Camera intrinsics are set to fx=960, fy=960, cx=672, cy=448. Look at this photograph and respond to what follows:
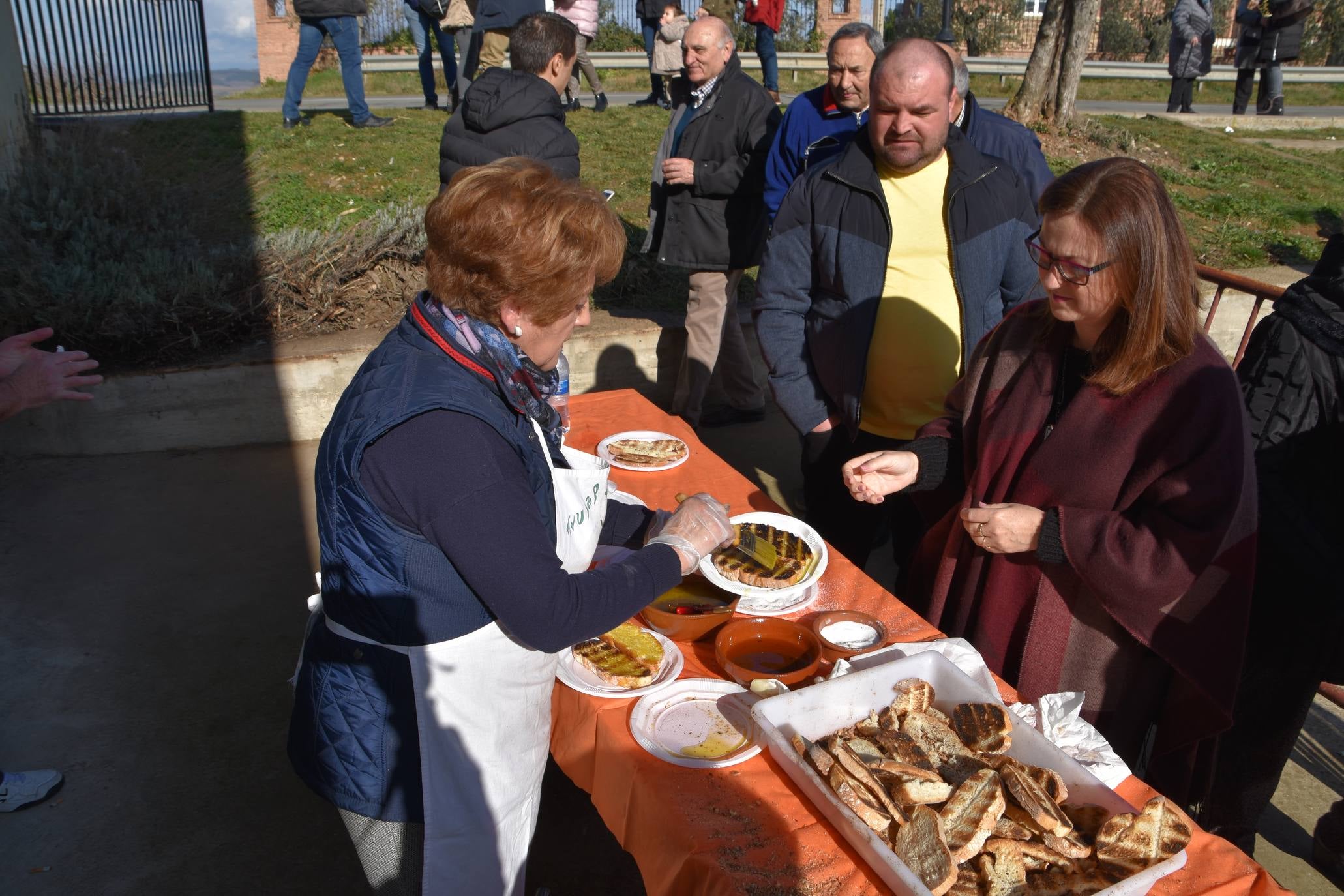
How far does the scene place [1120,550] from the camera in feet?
7.11

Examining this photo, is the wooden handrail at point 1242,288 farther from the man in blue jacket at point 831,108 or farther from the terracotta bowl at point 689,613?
the terracotta bowl at point 689,613

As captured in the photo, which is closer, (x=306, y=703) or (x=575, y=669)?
(x=306, y=703)

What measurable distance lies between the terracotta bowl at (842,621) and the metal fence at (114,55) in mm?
9407

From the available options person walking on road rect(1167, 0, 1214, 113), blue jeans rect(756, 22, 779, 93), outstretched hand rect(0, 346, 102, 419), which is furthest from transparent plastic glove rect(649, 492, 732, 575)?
person walking on road rect(1167, 0, 1214, 113)

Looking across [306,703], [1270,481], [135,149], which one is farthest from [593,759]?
[135,149]

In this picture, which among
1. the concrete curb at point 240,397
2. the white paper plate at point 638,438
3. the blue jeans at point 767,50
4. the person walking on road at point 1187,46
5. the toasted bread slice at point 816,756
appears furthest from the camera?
the person walking on road at point 1187,46

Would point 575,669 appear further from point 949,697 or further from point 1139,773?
point 1139,773

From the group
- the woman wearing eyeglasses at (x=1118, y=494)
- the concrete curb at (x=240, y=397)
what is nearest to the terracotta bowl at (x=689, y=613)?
the woman wearing eyeglasses at (x=1118, y=494)

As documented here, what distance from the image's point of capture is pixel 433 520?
1.71 meters

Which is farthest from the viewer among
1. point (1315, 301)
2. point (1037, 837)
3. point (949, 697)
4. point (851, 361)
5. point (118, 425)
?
point (118, 425)

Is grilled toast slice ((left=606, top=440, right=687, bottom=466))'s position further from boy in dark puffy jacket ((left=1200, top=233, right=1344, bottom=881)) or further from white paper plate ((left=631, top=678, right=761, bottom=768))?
boy in dark puffy jacket ((left=1200, top=233, right=1344, bottom=881))

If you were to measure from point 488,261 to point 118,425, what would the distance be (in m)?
4.46

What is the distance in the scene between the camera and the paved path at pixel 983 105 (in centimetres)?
1392

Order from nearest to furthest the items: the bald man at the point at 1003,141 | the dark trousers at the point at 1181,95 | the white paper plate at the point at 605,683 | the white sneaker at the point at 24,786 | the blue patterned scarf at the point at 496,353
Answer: the blue patterned scarf at the point at 496,353 < the white paper plate at the point at 605,683 < the white sneaker at the point at 24,786 < the bald man at the point at 1003,141 < the dark trousers at the point at 1181,95
